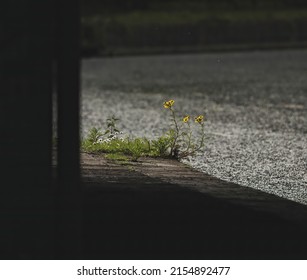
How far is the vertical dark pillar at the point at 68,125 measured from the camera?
5.15 metres

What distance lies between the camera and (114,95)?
67.3 ft

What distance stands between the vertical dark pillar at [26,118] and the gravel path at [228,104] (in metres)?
4.10

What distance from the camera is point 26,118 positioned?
5.27m

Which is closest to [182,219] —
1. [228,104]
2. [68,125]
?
[68,125]

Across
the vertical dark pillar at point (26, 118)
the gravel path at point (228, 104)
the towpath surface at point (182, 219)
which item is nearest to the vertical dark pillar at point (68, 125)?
the vertical dark pillar at point (26, 118)

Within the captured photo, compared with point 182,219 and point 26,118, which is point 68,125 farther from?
point 182,219

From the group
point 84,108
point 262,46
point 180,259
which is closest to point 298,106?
point 84,108

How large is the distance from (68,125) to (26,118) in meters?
0.18

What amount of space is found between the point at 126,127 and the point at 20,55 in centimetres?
1033

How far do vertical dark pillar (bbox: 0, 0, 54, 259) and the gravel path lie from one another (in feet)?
13.4

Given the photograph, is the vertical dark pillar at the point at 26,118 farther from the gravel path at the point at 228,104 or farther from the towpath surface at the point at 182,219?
the gravel path at the point at 228,104

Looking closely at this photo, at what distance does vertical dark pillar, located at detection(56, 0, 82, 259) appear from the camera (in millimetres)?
5148

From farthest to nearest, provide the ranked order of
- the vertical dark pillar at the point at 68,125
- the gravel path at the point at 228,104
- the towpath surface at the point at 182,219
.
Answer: the gravel path at the point at 228,104, the towpath surface at the point at 182,219, the vertical dark pillar at the point at 68,125

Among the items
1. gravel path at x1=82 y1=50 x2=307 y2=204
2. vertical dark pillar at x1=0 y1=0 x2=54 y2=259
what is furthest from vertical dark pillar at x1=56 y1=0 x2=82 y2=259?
gravel path at x1=82 y1=50 x2=307 y2=204
